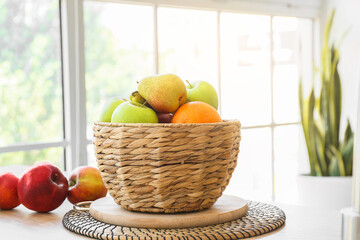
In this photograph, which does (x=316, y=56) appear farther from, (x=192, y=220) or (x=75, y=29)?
(x=192, y=220)

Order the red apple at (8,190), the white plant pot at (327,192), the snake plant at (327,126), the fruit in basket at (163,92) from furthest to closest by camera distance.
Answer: the snake plant at (327,126) → the white plant pot at (327,192) → the red apple at (8,190) → the fruit in basket at (163,92)

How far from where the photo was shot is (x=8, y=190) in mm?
974

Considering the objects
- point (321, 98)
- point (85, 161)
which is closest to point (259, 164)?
point (321, 98)

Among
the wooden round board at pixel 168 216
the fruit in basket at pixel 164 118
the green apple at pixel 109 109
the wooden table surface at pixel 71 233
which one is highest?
the green apple at pixel 109 109

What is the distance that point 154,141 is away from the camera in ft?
2.54

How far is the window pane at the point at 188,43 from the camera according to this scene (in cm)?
291

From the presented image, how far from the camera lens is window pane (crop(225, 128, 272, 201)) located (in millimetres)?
3324

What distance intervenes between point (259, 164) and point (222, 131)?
2750 millimetres

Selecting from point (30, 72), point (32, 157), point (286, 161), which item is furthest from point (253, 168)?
point (30, 72)

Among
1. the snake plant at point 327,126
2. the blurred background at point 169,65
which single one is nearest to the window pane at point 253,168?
the blurred background at point 169,65

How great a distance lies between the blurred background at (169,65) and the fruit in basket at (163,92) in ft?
5.32

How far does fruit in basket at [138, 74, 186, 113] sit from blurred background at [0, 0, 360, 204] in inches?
63.9

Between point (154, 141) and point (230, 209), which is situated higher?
point (154, 141)

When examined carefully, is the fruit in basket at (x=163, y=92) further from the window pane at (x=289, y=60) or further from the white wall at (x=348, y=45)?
the white wall at (x=348, y=45)
